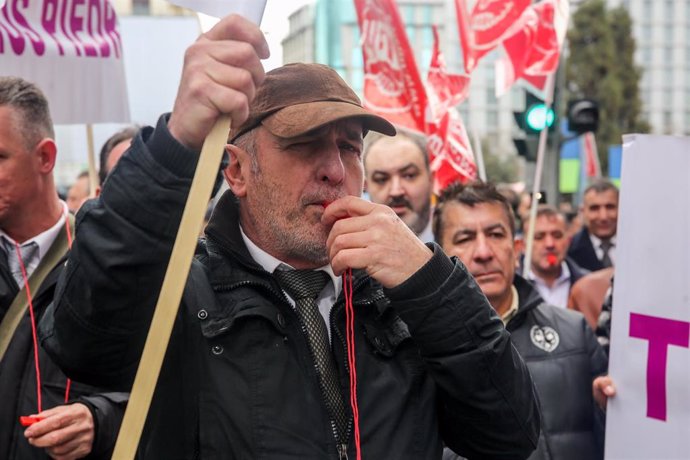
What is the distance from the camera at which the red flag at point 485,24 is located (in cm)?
681

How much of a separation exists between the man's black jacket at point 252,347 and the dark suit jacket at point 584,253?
611 centimetres

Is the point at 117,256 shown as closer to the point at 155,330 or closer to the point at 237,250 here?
the point at 155,330

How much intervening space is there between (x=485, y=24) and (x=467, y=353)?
16.4 ft

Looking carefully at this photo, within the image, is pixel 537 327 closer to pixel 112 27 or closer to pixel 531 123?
pixel 112 27

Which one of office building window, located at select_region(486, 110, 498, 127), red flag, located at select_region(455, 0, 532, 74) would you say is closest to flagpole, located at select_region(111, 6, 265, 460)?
red flag, located at select_region(455, 0, 532, 74)

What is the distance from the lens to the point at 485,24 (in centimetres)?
688

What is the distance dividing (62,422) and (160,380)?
0.77m

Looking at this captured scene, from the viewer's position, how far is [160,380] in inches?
82.4

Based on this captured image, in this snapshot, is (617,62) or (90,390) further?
(617,62)

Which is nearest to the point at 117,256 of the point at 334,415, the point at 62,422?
the point at 334,415

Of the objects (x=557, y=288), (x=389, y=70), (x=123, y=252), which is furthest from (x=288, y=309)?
(x=557, y=288)

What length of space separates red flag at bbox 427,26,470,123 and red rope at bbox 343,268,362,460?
486cm

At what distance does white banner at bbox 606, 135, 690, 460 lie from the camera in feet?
10.0

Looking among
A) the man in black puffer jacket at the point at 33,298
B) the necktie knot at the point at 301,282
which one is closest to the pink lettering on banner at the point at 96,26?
the man in black puffer jacket at the point at 33,298
